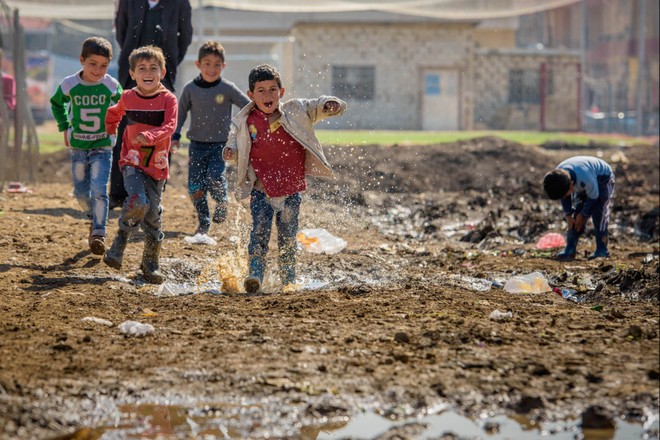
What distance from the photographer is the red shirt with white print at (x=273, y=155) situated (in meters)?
8.07

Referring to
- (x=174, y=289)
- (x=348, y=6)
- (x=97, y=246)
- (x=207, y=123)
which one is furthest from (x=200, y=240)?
(x=348, y=6)

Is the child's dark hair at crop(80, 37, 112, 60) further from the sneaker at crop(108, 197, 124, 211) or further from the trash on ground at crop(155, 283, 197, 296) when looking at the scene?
the sneaker at crop(108, 197, 124, 211)

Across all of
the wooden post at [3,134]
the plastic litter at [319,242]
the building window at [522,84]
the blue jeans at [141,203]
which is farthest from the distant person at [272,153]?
the building window at [522,84]

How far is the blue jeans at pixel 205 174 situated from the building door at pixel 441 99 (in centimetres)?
3080

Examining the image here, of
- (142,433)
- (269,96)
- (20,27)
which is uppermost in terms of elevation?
(20,27)

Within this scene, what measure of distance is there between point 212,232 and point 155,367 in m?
5.47

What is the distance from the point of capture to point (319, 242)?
10.3 meters

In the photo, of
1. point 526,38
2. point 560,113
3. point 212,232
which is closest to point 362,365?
point 212,232

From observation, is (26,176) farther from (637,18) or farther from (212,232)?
(637,18)

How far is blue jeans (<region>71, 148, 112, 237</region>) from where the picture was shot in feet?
29.7

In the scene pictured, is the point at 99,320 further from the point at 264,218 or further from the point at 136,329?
the point at 264,218

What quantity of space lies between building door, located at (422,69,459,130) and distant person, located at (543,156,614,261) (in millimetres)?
30806

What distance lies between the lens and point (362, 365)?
18.4ft

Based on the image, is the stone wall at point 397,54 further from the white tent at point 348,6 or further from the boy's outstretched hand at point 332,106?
the boy's outstretched hand at point 332,106
